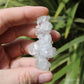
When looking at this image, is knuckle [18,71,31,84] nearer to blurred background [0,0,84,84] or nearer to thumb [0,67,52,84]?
thumb [0,67,52,84]

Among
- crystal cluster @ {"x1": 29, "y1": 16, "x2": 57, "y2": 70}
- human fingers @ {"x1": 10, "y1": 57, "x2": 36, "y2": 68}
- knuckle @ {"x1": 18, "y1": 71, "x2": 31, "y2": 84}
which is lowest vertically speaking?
human fingers @ {"x1": 10, "y1": 57, "x2": 36, "y2": 68}

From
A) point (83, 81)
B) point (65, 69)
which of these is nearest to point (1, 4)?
point (65, 69)

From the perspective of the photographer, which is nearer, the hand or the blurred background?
the hand

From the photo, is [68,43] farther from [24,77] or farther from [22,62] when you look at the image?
[24,77]

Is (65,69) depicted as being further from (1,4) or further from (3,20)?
(1,4)

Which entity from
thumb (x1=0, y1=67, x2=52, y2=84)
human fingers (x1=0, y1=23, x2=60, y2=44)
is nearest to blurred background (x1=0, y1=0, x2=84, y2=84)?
human fingers (x1=0, y1=23, x2=60, y2=44)

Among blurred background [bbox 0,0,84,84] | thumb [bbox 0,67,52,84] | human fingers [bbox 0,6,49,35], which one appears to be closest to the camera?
thumb [bbox 0,67,52,84]

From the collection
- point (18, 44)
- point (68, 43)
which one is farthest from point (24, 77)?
point (68, 43)
